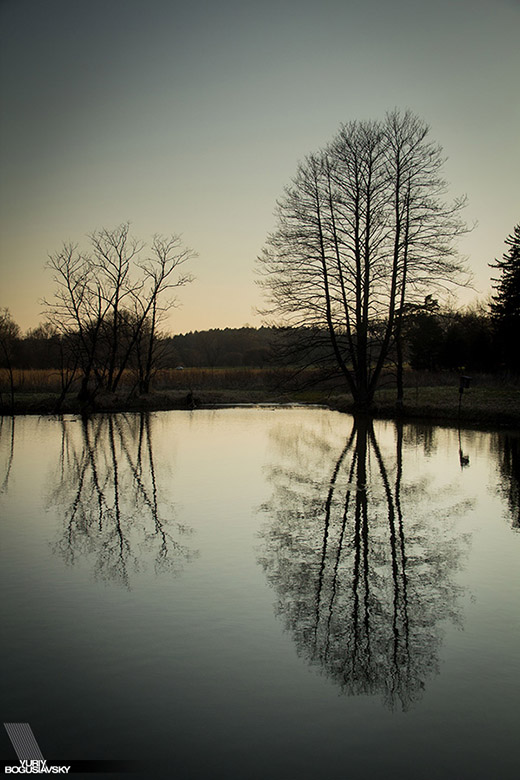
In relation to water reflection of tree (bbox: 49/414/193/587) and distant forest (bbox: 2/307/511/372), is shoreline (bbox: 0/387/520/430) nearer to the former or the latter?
distant forest (bbox: 2/307/511/372)

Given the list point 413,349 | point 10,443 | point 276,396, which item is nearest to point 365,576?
point 10,443

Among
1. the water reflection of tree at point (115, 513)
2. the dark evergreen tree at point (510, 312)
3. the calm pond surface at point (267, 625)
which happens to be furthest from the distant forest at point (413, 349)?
the calm pond surface at point (267, 625)

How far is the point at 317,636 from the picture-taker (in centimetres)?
497

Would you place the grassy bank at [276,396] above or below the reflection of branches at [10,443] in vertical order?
above

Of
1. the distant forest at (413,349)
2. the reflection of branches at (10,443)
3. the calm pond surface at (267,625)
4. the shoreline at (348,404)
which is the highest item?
the distant forest at (413,349)

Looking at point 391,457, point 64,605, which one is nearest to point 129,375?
point 391,457

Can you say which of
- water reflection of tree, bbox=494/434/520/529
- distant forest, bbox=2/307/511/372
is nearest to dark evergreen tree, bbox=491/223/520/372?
distant forest, bbox=2/307/511/372

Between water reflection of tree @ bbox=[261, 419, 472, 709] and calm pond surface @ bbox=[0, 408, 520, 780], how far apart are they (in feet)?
0.08

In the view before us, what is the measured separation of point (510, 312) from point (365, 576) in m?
38.5

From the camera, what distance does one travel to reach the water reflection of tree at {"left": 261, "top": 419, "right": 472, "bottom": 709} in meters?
4.56

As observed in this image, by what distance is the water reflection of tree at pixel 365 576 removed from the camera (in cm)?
456

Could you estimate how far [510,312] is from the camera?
41.0 metres

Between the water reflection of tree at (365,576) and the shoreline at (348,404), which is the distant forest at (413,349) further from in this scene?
the water reflection of tree at (365,576)

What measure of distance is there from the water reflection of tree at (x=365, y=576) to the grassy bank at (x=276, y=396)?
1381 centimetres
